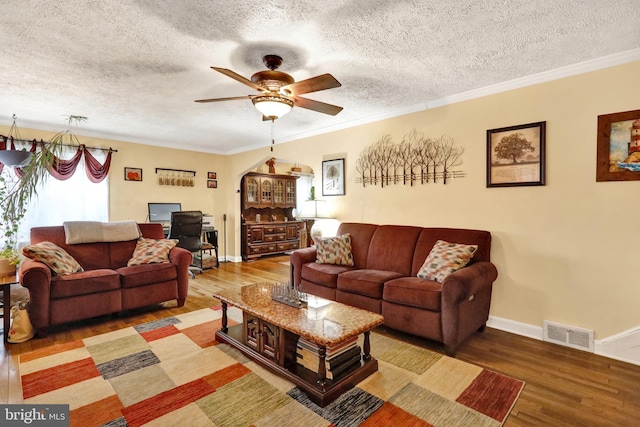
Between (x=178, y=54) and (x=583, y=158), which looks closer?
(x=178, y=54)

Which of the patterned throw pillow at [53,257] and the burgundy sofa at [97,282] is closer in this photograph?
the burgundy sofa at [97,282]

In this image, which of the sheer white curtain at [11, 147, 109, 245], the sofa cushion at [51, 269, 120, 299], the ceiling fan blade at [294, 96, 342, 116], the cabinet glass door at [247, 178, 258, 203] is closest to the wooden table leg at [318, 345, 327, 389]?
the ceiling fan blade at [294, 96, 342, 116]

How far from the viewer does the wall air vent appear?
266cm

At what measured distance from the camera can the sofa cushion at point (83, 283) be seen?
297 cm

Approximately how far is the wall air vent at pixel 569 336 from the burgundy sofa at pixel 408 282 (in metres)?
0.51

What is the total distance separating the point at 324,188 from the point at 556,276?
3039 mm

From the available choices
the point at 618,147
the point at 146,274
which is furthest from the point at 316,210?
the point at 618,147

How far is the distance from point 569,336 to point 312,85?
3.01m

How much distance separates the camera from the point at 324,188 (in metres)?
4.87

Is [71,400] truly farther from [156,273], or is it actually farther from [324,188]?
[324,188]

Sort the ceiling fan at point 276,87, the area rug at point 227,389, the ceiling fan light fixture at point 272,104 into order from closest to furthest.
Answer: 1. the area rug at point 227,389
2. the ceiling fan at point 276,87
3. the ceiling fan light fixture at point 272,104

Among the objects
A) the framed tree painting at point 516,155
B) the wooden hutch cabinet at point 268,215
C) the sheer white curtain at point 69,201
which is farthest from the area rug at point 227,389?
the wooden hutch cabinet at point 268,215

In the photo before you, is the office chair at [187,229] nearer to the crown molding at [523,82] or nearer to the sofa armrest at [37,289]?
the sofa armrest at [37,289]

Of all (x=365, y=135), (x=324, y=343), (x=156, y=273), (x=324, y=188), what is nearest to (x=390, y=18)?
(x=324, y=343)
